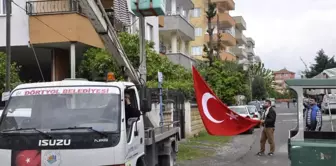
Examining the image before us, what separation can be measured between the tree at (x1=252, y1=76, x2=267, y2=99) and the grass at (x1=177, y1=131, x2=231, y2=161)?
5155cm

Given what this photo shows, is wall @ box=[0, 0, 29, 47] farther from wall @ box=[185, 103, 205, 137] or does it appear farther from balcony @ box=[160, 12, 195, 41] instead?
balcony @ box=[160, 12, 195, 41]

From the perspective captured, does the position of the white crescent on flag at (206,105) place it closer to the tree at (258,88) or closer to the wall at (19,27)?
the wall at (19,27)

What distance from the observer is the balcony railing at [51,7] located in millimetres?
17312

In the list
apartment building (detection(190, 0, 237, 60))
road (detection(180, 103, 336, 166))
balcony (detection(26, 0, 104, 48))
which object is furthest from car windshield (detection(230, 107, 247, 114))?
apartment building (detection(190, 0, 237, 60))

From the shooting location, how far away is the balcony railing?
1731cm

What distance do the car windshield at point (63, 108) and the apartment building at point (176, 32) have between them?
22.7 metres

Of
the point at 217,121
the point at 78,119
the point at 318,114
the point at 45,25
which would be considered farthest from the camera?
the point at 45,25

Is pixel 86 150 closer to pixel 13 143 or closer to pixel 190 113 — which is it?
pixel 13 143

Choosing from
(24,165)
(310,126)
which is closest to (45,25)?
(310,126)

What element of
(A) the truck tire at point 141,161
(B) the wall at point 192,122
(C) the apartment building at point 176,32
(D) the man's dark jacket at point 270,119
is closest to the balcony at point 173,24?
(C) the apartment building at point 176,32

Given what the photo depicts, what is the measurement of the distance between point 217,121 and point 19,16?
30.8ft

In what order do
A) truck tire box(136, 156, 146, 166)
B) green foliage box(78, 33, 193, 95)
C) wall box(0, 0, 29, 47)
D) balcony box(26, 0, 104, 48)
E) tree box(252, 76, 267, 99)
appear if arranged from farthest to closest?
tree box(252, 76, 267, 99)
green foliage box(78, 33, 193, 95)
wall box(0, 0, 29, 47)
balcony box(26, 0, 104, 48)
truck tire box(136, 156, 146, 166)

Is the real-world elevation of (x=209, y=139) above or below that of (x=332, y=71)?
below

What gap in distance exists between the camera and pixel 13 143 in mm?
6469
